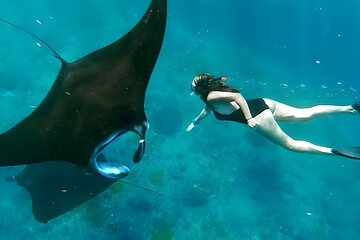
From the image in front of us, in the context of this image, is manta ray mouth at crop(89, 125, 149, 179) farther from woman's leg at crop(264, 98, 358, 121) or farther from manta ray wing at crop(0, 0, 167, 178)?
woman's leg at crop(264, 98, 358, 121)

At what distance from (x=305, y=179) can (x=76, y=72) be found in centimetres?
1322

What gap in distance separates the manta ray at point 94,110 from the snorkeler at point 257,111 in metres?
2.37

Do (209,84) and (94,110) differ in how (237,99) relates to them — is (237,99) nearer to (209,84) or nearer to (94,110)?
(209,84)

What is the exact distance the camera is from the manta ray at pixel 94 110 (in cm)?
372

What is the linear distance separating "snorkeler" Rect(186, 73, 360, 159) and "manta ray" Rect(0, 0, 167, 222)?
7.77ft

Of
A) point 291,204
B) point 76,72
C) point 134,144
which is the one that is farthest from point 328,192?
point 76,72

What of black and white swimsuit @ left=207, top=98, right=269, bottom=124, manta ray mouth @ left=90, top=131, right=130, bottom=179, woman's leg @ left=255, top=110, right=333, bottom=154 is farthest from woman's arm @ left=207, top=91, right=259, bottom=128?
manta ray mouth @ left=90, top=131, right=130, bottom=179

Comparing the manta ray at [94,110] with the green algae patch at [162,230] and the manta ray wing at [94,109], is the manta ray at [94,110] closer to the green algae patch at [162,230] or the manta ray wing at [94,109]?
the manta ray wing at [94,109]

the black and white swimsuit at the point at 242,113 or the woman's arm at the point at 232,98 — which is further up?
the woman's arm at the point at 232,98

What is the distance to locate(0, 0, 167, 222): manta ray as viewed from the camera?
372cm

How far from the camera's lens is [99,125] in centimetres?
383

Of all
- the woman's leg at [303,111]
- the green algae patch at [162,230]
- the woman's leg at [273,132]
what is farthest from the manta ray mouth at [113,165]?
the green algae patch at [162,230]

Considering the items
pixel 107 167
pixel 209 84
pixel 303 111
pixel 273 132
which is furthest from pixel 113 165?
pixel 303 111

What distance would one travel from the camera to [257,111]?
699 cm
